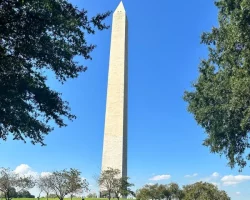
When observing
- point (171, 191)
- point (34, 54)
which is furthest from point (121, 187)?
point (34, 54)

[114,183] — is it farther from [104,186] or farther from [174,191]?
[174,191]

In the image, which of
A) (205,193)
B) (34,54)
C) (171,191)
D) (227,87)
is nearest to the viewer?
(34,54)

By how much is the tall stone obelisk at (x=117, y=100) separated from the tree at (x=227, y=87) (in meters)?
36.8

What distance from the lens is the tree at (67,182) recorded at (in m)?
63.7

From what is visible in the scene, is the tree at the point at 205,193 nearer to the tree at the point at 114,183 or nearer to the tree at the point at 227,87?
the tree at the point at 114,183

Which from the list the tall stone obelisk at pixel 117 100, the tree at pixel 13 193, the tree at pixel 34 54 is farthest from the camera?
the tree at pixel 13 193

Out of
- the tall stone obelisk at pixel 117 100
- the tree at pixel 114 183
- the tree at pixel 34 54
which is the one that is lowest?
the tree at pixel 34 54

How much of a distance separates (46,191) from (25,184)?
18.4 ft

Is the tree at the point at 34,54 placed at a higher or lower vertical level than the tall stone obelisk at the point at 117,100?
lower

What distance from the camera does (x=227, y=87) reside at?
22.1 m

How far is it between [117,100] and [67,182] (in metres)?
16.9

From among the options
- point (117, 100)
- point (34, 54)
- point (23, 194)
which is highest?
point (117, 100)

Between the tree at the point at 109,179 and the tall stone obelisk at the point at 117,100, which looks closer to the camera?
the tree at the point at 109,179

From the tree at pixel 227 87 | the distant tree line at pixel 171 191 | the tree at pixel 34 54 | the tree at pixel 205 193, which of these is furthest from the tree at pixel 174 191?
the tree at pixel 34 54
